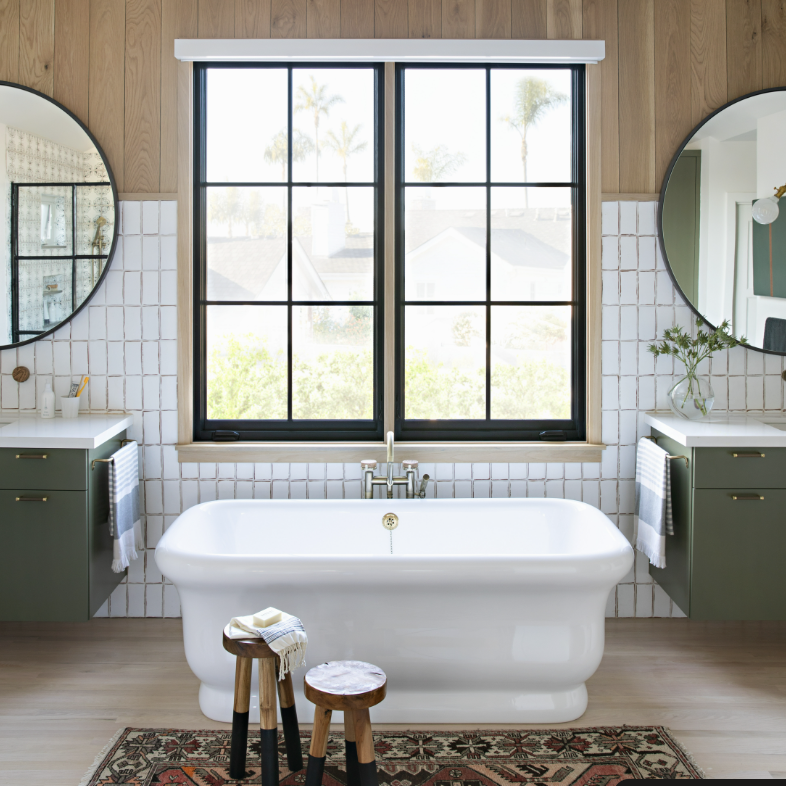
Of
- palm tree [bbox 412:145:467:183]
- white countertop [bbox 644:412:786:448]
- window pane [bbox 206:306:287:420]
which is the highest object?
palm tree [bbox 412:145:467:183]

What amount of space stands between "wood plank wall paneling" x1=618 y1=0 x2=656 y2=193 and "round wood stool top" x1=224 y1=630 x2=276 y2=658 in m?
2.30

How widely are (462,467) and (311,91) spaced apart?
1740 millimetres

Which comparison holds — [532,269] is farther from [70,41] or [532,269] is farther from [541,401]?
[70,41]

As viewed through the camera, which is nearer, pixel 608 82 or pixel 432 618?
pixel 432 618

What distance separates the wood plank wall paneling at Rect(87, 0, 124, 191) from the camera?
2893 mm

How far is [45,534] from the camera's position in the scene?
252 cm

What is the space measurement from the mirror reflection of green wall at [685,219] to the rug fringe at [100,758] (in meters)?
2.68

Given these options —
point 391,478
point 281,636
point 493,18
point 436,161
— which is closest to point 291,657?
point 281,636

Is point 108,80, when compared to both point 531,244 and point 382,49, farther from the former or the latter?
point 531,244

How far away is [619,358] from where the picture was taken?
9.84 feet

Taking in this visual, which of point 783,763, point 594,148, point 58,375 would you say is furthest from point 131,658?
point 594,148

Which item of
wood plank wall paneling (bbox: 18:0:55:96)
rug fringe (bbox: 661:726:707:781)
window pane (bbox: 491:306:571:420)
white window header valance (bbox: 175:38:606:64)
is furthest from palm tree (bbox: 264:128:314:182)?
rug fringe (bbox: 661:726:707:781)

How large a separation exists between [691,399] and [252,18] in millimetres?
2423

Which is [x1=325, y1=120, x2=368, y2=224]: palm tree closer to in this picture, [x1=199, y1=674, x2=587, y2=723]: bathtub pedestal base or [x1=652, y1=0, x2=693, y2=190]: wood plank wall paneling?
[x1=652, y1=0, x2=693, y2=190]: wood plank wall paneling
